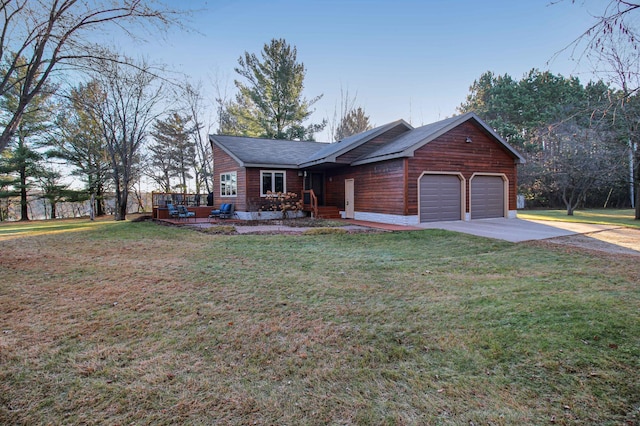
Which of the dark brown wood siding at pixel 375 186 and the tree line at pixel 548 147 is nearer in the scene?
the dark brown wood siding at pixel 375 186

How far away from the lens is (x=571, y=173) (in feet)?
63.4

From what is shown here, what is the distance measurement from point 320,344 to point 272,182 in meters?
13.7

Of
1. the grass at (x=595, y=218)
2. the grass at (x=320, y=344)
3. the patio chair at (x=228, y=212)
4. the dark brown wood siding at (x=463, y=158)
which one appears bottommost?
the grass at (x=320, y=344)

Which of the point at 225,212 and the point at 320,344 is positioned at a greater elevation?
the point at 225,212

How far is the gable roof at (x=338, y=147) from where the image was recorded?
12922 mm

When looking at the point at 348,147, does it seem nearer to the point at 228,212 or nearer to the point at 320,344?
the point at 228,212

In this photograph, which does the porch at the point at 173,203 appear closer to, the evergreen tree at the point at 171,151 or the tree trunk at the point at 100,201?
the tree trunk at the point at 100,201

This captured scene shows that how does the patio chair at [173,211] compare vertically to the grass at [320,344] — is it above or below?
above

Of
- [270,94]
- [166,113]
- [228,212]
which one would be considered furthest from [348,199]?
[270,94]

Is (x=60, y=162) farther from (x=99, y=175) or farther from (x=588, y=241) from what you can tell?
(x=588, y=241)

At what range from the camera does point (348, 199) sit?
52.6 feet

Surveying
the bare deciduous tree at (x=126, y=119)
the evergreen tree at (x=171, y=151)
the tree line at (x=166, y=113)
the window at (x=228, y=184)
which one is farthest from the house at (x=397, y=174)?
the evergreen tree at (x=171, y=151)

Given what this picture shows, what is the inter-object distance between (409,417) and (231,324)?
207 centimetres

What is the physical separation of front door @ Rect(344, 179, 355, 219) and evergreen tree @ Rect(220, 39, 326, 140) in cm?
1406
